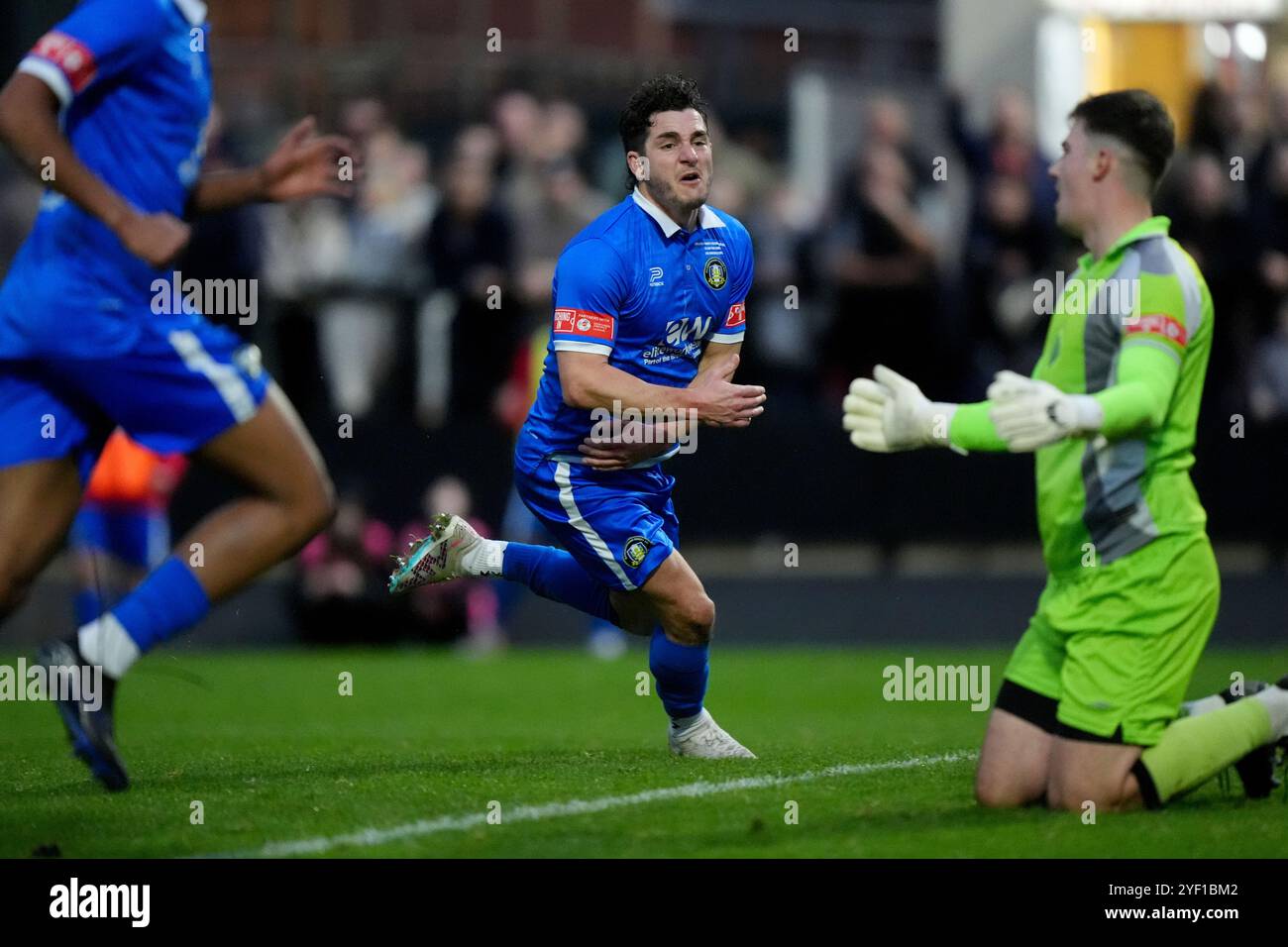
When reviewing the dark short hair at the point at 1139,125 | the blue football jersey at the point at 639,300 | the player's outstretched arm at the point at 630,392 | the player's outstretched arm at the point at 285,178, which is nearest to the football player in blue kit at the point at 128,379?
the player's outstretched arm at the point at 285,178

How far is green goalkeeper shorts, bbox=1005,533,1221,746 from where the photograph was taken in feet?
19.3

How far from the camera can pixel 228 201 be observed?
6.61m

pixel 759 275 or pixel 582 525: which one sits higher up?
pixel 759 275

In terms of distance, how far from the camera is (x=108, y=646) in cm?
613

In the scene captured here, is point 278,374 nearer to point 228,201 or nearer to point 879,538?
point 879,538

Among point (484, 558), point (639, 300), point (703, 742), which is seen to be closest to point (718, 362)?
point (639, 300)

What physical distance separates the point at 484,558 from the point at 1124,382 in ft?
10.5

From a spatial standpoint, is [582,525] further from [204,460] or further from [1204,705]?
[1204,705]

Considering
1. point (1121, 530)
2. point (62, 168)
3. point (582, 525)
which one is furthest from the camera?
point (582, 525)

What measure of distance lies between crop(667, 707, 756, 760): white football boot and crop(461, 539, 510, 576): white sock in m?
1.05

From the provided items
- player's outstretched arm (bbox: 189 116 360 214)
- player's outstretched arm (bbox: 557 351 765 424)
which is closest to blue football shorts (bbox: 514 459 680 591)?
player's outstretched arm (bbox: 557 351 765 424)

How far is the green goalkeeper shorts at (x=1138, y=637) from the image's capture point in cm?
588

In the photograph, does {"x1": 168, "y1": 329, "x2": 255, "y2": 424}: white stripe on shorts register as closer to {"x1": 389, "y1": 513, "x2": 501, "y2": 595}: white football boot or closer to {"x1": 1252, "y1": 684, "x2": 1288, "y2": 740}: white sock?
{"x1": 389, "y1": 513, "x2": 501, "y2": 595}: white football boot
